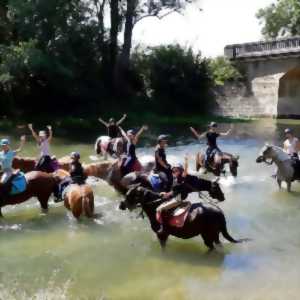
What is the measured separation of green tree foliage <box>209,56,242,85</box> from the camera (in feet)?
144

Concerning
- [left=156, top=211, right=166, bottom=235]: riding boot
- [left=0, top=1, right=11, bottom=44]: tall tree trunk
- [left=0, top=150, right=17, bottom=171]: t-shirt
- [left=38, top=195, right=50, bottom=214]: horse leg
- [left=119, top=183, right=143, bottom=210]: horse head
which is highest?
[left=0, top=1, right=11, bottom=44]: tall tree trunk

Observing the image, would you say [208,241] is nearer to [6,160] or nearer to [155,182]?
[155,182]

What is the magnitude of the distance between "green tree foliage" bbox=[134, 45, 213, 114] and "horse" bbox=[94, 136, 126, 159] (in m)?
20.4

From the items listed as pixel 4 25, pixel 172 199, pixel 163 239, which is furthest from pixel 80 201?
pixel 4 25

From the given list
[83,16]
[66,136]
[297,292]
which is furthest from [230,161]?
[83,16]

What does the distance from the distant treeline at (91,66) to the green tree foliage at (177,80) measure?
79 mm

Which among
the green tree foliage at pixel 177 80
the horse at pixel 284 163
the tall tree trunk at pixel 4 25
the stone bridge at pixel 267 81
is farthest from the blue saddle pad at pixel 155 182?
the green tree foliage at pixel 177 80

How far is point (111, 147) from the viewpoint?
21.8 m

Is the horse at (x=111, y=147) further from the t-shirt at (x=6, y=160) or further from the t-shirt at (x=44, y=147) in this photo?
the t-shirt at (x=6, y=160)

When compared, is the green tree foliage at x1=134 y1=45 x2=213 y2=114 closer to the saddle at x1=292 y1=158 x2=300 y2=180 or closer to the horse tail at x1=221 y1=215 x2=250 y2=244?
the saddle at x1=292 y1=158 x2=300 y2=180

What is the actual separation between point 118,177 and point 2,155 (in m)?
3.51

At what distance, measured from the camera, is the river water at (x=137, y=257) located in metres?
9.65

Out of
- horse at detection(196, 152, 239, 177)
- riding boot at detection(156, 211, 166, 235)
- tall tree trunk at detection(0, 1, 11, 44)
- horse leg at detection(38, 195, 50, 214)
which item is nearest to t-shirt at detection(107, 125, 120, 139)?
horse at detection(196, 152, 239, 177)

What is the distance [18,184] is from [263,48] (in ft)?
104
